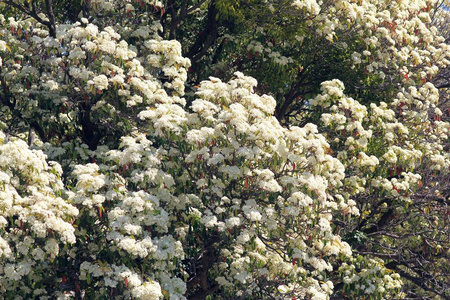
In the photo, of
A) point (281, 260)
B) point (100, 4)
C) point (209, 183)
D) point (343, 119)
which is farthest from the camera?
point (100, 4)

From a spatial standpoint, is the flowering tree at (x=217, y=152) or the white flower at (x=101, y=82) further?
the white flower at (x=101, y=82)

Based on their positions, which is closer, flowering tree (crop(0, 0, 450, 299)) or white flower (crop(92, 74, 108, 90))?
flowering tree (crop(0, 0, 450, 299))

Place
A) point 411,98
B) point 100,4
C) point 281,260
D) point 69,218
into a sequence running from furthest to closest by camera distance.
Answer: point 411,98, point 100,4, point 281,260, point 69,218

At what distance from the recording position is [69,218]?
34.0ft

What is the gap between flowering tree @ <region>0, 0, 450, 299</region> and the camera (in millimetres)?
10891

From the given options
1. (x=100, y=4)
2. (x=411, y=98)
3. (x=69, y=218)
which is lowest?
(x=69, y=218)

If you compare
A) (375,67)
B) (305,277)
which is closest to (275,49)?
(375,67)

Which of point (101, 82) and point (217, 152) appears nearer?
point (217, 152)

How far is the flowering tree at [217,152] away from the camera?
10891 millimetres

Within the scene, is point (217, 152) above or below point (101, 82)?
above

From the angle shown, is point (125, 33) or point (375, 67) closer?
point (125, 33)

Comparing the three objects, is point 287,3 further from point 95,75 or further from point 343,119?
point 95,75

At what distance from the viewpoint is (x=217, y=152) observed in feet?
37.3

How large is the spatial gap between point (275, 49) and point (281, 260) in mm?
5820
